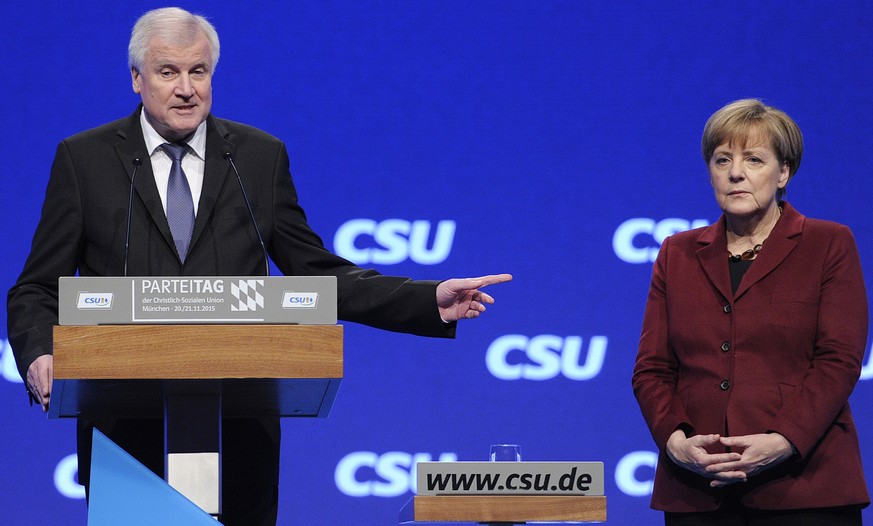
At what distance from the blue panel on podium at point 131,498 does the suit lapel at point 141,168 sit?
2.03 feet

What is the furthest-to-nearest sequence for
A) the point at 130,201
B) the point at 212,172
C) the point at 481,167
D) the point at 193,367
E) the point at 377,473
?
the point at 481,167, the point at 377,473, the point at 212,172, the point at 130,201, the point at 193,367

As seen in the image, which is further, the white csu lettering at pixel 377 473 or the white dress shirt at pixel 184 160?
the white csu lettering at pixel 377 473

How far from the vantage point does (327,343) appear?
70.5 inches

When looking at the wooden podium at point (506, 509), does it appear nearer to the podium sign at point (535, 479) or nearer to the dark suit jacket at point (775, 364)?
the podium sign at point (535, 479)

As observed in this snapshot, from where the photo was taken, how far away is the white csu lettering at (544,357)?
12.4ft

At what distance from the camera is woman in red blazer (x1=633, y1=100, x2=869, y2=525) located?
2.33 meters

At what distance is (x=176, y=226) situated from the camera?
235cm

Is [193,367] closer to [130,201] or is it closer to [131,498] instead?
[131,498]

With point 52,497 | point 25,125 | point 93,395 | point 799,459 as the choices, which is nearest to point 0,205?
point 25,125

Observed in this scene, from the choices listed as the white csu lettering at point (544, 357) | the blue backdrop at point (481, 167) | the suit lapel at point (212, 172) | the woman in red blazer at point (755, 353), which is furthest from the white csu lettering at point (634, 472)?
the suit lapel at point (212, 172)

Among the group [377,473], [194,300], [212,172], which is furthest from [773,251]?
[377,473]

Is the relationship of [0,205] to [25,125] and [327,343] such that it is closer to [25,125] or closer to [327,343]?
[25,125]

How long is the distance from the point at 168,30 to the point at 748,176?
4.07 ft

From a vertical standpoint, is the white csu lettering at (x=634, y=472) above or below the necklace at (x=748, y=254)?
below
